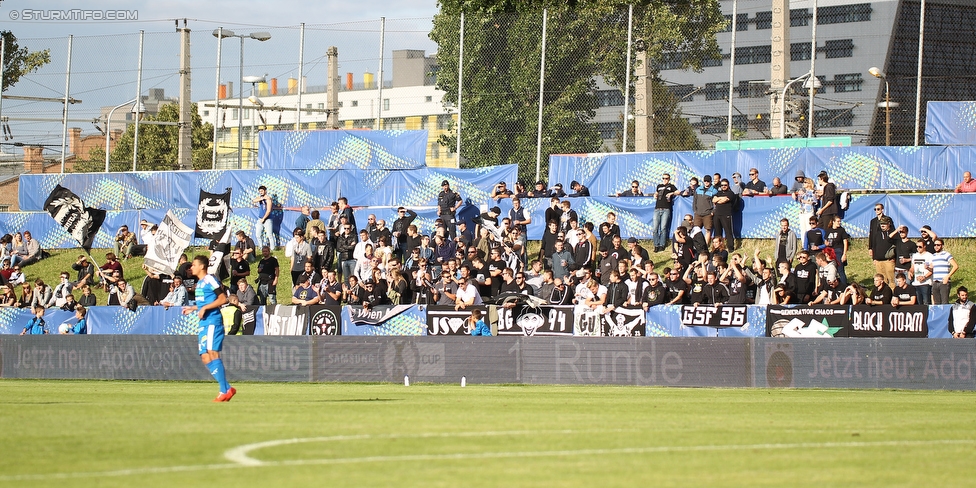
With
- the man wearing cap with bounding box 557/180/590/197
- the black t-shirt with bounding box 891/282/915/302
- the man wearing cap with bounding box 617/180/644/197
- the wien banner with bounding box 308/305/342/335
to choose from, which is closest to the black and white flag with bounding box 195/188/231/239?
the wien banner with bounding box 308/305/342/335

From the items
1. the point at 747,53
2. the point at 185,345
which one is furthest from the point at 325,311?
the point at 747,53

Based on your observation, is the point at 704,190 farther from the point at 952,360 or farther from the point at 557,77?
the point at 952,360

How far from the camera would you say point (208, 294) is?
14.2 meters

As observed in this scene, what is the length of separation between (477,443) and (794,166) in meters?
21.4

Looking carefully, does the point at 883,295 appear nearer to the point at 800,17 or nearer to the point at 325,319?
the point at 325,319

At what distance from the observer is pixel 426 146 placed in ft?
113

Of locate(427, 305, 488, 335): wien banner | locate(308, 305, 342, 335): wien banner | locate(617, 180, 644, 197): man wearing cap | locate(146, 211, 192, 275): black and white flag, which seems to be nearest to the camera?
locate(427, 305, 488, 335): wien banner

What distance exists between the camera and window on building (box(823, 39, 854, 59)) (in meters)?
97.3

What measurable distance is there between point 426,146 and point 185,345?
12.0 meters

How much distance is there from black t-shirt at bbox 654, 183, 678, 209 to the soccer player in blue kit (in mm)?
16420

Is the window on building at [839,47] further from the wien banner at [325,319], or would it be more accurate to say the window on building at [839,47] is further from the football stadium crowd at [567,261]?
the wien banner at [325,319]

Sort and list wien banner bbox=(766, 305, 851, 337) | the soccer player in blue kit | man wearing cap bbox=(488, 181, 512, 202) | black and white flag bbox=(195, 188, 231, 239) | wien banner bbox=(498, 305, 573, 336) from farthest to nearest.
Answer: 1. black and white flag bbox=(195, 188, 231, 239)
2. man wearing cap bbox=(488, 181, 512, 202)
3. wien banner bbox=(498, 305, 573, 336)
4. wien banner bbox=(766, 305, 851, 337)
5. the soccer player in blue kit

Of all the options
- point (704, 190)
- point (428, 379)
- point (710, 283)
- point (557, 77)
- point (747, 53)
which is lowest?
point (428, 379)

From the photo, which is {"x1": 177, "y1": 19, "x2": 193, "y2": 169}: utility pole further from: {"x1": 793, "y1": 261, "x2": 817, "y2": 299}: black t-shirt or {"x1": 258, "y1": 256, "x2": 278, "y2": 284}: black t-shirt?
{"x1": 793, "y1": 261, "x2": 817, "y2": 299}: black t-shirt
